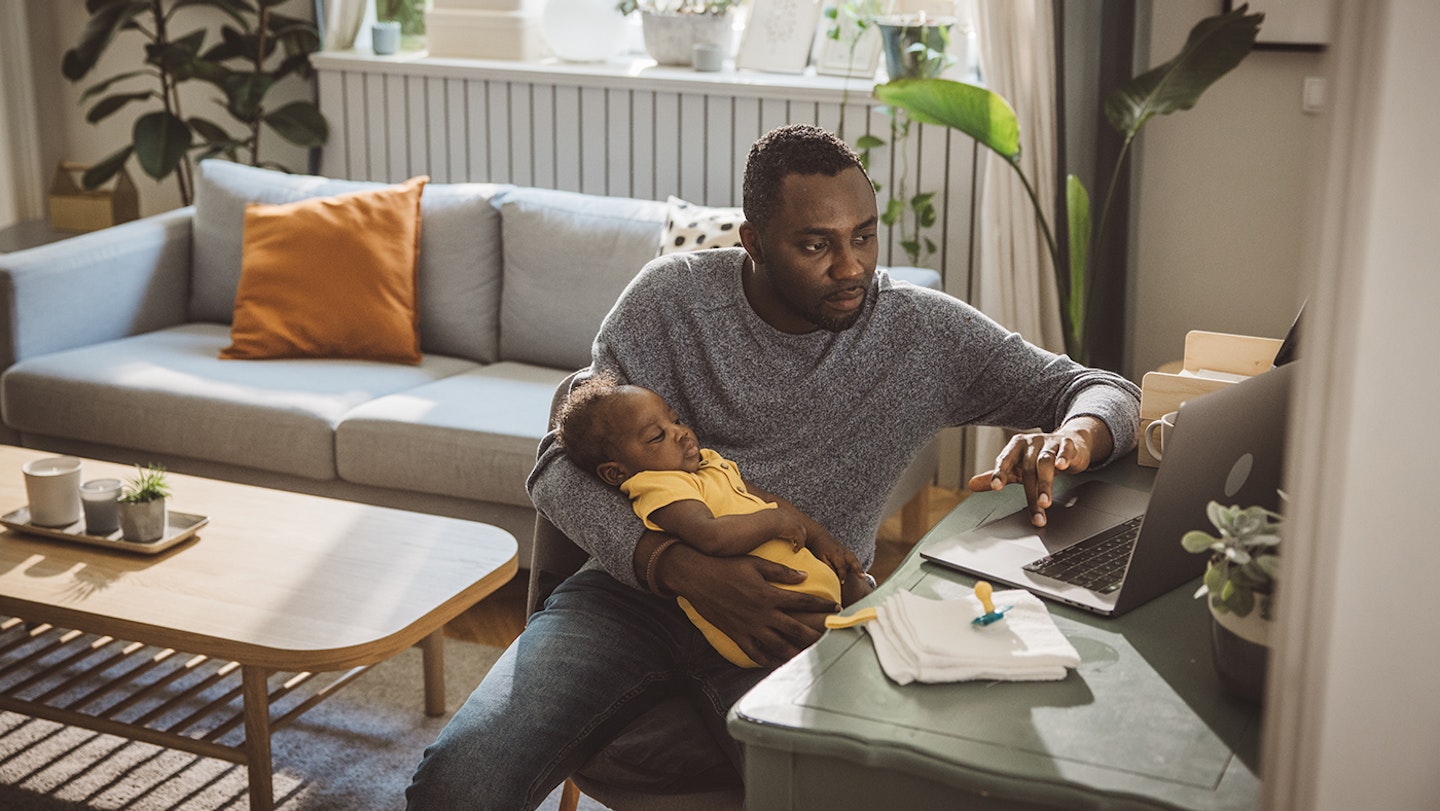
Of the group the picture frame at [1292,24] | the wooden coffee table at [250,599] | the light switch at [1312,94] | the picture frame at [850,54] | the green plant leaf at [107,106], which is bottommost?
the wooden coffee table at [250,599]

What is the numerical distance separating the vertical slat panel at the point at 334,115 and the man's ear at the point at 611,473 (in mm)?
2744

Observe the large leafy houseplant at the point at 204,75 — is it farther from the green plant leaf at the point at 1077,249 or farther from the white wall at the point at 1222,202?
the white wall at the point at 1222,202

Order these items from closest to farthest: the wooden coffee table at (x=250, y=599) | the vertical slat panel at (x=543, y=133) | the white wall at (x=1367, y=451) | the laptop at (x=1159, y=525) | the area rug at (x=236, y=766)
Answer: the white wall at (x=1367, y=451)
the laptop at (x=1159, y=525)
the wooden coffee table at (x=250, y=599)
the area rug at (x=236, y=766)
the vertical slat panel at (x=543, y=133)

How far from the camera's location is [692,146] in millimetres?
Result: 3715

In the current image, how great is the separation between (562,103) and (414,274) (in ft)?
2.37

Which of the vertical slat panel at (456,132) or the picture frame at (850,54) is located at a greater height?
the picture frame at (850,54)

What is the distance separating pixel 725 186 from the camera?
12.1ft

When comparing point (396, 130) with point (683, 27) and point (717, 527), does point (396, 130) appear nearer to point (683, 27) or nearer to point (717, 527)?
point (683, 27)

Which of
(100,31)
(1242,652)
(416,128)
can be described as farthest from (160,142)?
(1242,652)


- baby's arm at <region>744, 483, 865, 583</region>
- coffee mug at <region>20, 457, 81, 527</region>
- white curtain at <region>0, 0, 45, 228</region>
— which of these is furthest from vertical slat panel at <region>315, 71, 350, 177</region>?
baby's arm at <region>744, 483, 865, 583</region>

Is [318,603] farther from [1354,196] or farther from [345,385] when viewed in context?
[1354,196]

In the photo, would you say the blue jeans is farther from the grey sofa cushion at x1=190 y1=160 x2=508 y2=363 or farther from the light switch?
the light switch

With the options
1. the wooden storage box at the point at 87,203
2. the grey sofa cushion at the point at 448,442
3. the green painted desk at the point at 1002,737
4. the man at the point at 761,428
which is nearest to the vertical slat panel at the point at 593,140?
the grey sofa cushion at the point at 448,442

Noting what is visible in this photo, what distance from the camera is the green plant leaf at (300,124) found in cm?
405
